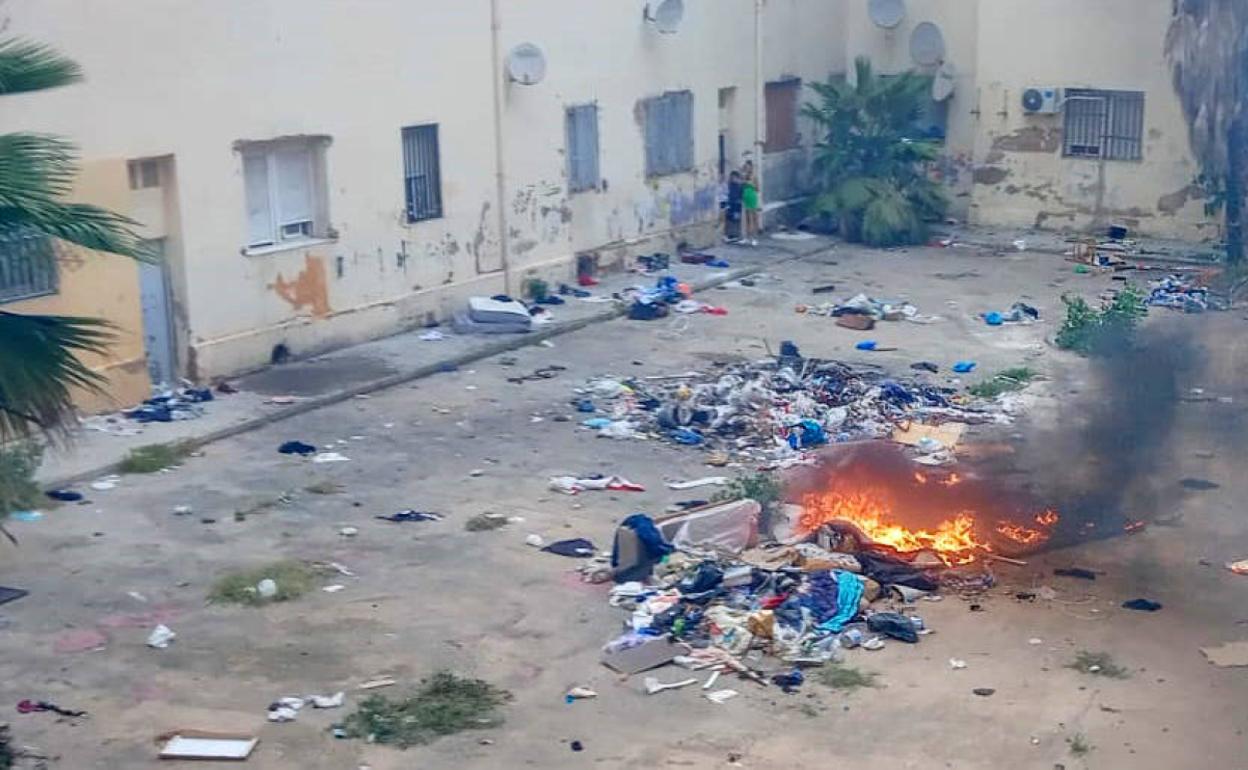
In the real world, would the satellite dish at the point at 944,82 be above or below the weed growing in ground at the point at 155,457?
above

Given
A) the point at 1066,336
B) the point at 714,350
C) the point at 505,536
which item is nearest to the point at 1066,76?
the point at 1066,336

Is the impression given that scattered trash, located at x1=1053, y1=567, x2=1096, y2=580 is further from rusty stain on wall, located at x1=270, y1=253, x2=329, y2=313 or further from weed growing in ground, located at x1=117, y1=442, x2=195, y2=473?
rusty stain on wall, located at x1=270, y1=253, x2=329, y2=313

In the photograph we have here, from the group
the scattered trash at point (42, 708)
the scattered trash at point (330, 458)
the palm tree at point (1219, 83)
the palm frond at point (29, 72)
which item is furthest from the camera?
the palm tree at point (1219, 83)

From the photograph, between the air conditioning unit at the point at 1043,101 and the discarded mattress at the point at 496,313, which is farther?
the air conditioning unit at the point at 1043,101

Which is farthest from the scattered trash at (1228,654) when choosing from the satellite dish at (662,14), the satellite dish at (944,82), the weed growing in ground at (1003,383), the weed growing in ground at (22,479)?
the satellite dish at (944,82)

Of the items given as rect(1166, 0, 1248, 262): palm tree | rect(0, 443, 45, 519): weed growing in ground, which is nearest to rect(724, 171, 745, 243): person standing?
rect(1166, 0, 1248, 262): palm tree

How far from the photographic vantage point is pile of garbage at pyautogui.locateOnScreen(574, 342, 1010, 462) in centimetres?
1446

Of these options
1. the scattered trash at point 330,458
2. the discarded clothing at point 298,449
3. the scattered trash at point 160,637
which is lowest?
the scattered trash at point 160,637

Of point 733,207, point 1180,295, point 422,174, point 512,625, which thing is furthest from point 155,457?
point 1180,295

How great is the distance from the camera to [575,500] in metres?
13.0

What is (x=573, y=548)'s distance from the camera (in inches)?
466

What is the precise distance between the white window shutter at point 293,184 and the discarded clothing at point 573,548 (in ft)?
22.2

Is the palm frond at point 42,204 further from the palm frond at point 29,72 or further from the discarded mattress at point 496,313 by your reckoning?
the discarded mattress at point 496,313

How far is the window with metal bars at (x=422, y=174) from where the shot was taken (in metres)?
18.8
